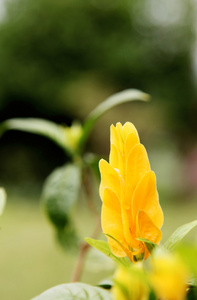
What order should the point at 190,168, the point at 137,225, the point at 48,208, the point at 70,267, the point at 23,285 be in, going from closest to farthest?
the point at 137,225 < the point at 48,208 < the point at 23,285 < the point at 70,267 < the point at 190,168

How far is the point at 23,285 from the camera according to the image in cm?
343

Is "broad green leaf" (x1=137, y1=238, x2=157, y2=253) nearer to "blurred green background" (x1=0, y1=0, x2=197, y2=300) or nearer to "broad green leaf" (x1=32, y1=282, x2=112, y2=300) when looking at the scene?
"broad green leaf" (x1=32, y1=282, x2=112, y2=300)

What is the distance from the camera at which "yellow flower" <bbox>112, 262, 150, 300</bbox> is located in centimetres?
16

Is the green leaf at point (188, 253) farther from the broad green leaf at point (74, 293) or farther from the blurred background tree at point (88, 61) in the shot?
the blurred background tree at point (88, 61)

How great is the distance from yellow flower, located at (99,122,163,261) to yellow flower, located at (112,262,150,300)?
2.5 inches

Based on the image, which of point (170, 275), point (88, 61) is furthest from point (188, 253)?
point (88, 61)

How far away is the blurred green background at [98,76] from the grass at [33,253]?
35.3 inches

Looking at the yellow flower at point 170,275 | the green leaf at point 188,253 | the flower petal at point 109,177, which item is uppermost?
the flower petal at point 109,177

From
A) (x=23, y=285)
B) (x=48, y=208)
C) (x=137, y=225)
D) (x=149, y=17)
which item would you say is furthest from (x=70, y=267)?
(x=149, y=17)

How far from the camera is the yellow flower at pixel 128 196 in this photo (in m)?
0.24

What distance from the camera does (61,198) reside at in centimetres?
76

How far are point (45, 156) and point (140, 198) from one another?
7.86 metres

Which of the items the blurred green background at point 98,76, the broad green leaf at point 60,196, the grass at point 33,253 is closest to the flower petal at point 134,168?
the broad green leaf at point 60,196

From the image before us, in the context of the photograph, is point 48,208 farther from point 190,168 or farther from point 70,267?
point 190,168
